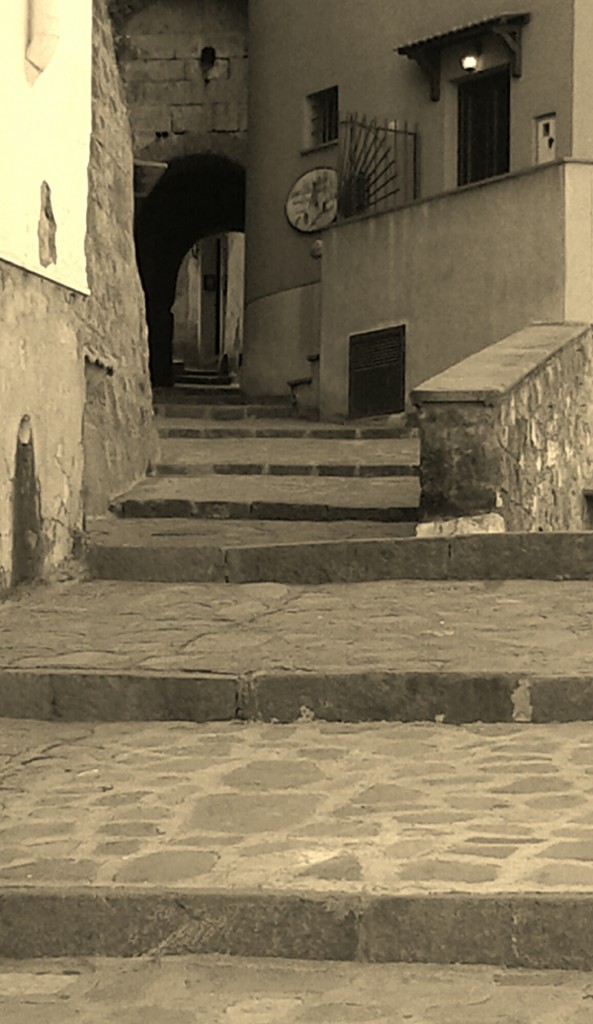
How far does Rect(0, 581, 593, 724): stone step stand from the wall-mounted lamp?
11793 millimetres

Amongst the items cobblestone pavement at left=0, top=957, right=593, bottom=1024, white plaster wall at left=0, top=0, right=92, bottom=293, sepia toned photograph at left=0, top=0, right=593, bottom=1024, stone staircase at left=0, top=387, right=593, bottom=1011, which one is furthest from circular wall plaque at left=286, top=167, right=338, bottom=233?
cobblestone pavement at left=0, top=957, right=593, bottom=1024

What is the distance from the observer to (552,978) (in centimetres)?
378

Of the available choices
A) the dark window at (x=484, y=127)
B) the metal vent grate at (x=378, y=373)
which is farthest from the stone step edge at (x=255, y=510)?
the dark window at (x=484, y=127)

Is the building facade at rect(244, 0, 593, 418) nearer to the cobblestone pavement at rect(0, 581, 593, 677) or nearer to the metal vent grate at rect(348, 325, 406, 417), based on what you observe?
the metal vent grate at rect(348, 325, 406, 417)

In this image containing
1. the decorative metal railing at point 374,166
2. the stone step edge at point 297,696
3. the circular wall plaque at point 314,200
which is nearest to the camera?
the stone step edge at point 297,696

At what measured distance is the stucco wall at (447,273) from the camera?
16.0 meters

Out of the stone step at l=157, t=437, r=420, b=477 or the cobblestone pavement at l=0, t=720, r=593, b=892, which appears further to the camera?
the stone step at l=157, t=437, r=420, b=477

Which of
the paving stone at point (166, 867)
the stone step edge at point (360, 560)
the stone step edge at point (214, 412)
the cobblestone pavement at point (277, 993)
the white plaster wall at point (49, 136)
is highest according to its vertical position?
the white plaster wall at point (49, 136)

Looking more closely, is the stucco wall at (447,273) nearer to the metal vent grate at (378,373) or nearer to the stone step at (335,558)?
the metal vent grate at (378,373)

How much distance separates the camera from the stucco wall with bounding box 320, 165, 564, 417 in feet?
52.4

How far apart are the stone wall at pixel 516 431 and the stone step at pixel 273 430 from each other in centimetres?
356

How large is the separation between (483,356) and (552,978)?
6848 mm

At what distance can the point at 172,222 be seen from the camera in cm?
2614

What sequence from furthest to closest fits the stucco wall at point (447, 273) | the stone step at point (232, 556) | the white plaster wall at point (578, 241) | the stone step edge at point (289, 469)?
the stucco wall at point (447, 273) → the white plaster wall at point (578, 241) → the stone step edge at point (289, 469) → the stone step at point (232, 556)
